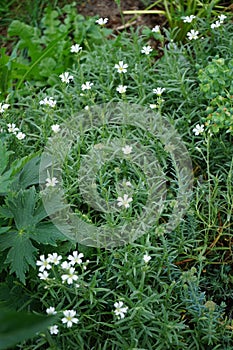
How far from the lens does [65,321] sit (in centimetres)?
214

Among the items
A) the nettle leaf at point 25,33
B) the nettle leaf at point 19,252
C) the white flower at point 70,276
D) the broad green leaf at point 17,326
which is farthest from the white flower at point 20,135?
the broad green leaf at point 17,326

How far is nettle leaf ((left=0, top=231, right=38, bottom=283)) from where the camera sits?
2316 millimetres

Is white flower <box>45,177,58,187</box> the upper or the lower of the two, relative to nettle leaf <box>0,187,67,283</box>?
upper

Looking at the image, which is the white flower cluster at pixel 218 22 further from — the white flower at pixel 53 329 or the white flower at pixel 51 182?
the white flower at pixel 53 329

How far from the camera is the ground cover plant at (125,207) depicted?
90.9 inches

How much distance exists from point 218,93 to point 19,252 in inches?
47.4

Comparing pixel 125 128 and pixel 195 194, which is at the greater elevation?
pixel 125 128

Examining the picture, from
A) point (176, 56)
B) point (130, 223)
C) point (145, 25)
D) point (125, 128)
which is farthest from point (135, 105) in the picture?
point (145, 25)

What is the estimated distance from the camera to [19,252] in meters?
2.34

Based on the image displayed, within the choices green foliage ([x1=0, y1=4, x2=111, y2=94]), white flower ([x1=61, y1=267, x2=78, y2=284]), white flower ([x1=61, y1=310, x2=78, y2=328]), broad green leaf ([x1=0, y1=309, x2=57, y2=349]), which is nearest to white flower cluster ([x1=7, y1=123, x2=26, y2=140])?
green foliage ([x1=0, y1=4, x2=111, y2=94])

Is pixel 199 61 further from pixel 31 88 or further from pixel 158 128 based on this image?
pixel 31 88

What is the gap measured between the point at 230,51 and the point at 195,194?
2.94 feet

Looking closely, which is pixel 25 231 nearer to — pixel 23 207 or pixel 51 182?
pixel 23 207

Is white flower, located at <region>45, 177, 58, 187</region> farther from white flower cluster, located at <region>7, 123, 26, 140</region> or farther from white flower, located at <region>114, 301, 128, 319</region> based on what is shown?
white flower, located at <region>114, 301, 128, 319</region>
